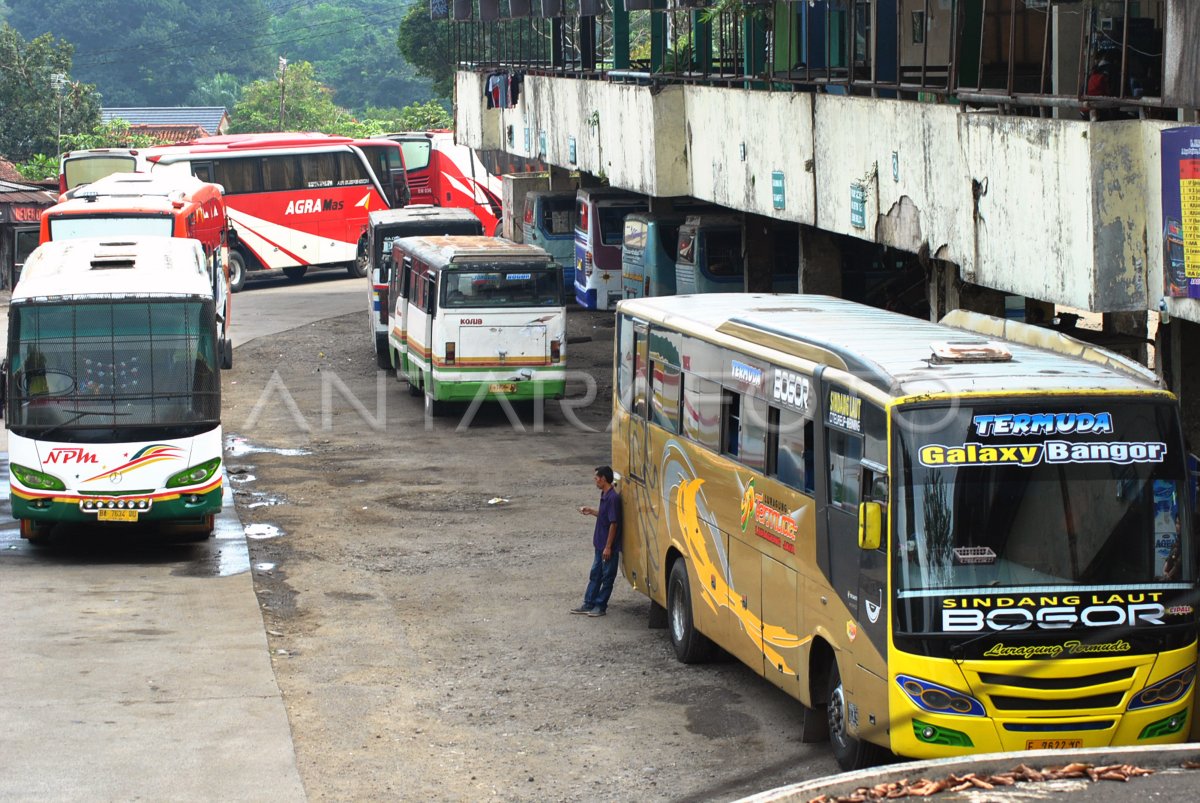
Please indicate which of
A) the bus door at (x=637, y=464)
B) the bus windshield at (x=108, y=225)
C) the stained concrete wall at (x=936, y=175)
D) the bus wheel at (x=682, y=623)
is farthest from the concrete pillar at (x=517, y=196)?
the bus wheel at (x=682, y=623)

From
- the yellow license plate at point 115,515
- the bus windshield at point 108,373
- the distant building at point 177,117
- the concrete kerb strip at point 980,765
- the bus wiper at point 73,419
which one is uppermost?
the distant building at point 177,117

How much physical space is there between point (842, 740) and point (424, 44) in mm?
62391

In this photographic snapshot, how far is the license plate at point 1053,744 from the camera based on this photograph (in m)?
8.88

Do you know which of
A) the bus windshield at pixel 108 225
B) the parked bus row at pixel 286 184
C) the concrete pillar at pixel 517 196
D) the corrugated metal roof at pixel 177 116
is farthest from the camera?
the corrugated metal roof at pixel 177 116

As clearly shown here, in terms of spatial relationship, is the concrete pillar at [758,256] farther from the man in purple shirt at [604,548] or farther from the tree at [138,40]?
the tree at [138,40]

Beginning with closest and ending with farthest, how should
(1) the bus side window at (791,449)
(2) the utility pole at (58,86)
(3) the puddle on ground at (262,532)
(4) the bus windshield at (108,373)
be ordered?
(1) the bus side window at (791,449), (4) the bus windshield at (108,373), (3) the puddle on ground at (262,532), (2) the utility pole at (58,86)

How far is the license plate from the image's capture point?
8.88m

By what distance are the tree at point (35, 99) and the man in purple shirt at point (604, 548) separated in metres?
47.9

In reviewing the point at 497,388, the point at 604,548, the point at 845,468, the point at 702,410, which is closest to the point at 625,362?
the point at 604,548

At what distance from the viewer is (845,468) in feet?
31.8

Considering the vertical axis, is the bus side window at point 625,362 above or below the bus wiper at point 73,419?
above

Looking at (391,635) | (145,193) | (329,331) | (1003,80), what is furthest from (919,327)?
(329,331)

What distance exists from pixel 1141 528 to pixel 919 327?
2821 millimetres

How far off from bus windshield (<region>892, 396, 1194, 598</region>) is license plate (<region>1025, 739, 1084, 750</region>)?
0.82 m
